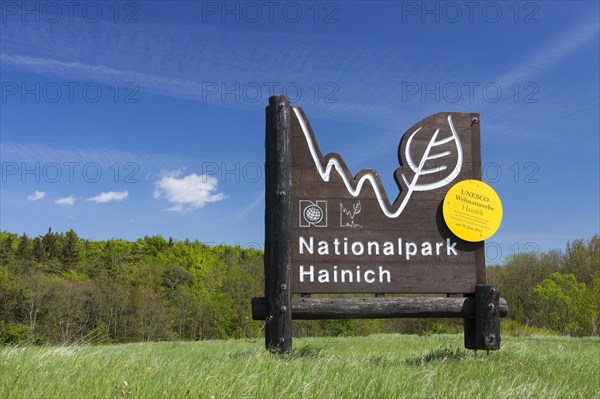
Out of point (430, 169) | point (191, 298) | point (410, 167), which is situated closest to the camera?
point (410, 167)

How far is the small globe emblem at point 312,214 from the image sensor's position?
8.48 m

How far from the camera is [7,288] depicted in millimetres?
47375

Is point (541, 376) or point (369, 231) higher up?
point (369, 231)

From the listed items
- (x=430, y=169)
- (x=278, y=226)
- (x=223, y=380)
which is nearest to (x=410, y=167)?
(x=430, y=169)

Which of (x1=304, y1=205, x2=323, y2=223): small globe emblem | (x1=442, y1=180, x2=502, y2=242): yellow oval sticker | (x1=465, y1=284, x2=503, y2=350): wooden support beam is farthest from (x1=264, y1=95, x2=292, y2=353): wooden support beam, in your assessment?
(x1=465, y1=284, x2=503, y2=350): wooden support beam

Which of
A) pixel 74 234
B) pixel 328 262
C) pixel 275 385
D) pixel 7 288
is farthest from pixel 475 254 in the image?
pixel 74 234

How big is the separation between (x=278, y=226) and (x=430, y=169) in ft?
9.00

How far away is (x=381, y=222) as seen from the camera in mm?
8750

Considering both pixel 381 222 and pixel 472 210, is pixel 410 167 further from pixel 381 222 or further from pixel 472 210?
pixel 472 210

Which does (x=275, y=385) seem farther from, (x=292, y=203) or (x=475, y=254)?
(x=475, y=254)

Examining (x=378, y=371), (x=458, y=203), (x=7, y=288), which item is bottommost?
(x=7, y=288)

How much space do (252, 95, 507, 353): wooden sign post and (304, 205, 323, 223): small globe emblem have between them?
0.02m

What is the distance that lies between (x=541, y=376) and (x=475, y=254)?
218 cm

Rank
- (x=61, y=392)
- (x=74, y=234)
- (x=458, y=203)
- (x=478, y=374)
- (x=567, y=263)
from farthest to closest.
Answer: (x=74, y=234) < (x=567, y=263) < (x=458, y=203) < (x=478, y=374) < (x=61, y=392)
